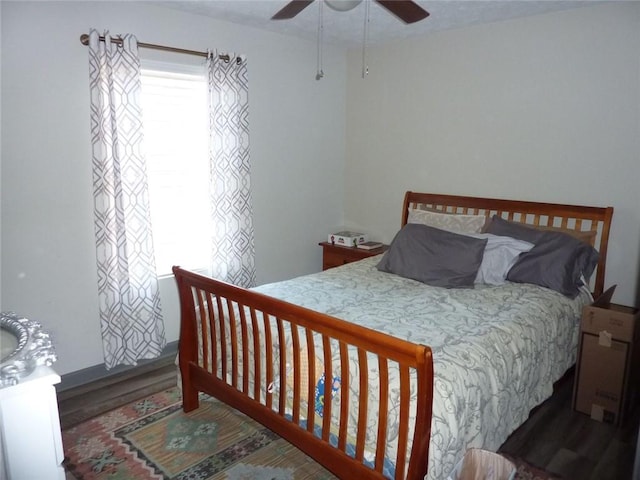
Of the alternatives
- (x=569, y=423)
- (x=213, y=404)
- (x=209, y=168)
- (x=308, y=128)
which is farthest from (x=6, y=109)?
(x=569, y=423)

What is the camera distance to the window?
3189 mm

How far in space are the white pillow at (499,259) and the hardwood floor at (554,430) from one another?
0.71 meters

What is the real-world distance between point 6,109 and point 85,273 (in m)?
1.04

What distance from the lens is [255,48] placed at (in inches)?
145

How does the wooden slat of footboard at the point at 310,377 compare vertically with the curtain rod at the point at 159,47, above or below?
below

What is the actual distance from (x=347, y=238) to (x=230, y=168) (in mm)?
1234

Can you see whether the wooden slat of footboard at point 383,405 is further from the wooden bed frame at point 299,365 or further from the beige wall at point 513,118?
the beige wall at point 513,118

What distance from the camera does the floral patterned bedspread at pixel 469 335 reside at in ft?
5.79

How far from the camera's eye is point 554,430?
2504 mm

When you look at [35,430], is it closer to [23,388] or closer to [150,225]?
[23,388]

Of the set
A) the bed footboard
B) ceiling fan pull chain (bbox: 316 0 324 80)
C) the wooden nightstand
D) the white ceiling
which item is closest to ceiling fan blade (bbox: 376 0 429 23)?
ceiling fan pull chain (bbox: 316 0 324 80)

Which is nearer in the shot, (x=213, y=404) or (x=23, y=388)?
(x=23, y=388)

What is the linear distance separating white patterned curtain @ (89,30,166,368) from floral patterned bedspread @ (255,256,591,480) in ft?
3.01

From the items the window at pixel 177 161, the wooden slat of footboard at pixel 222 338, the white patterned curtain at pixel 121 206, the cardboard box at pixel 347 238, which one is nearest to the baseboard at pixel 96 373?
the white patterned curtain at pixel 121 206
